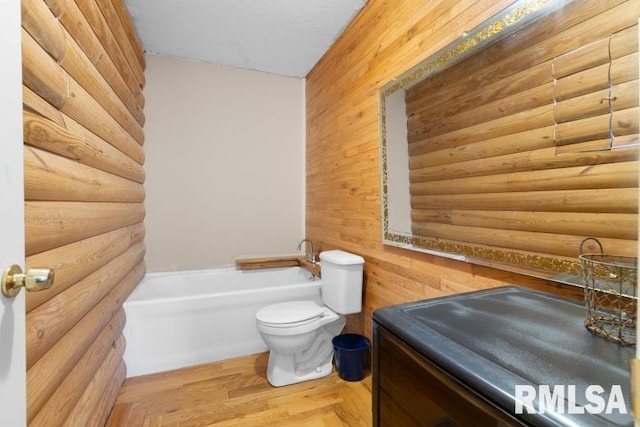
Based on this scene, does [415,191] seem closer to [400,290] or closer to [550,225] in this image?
[400,290]

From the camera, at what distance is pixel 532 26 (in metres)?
1.13

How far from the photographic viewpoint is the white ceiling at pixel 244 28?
2.26 m

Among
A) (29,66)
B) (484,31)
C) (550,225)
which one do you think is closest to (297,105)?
(484,31)

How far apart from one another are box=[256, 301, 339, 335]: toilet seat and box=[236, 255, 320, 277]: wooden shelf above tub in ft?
2.75

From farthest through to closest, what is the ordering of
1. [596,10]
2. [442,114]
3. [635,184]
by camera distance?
1. [442,114]
2. [596,10]
3. [635,184]

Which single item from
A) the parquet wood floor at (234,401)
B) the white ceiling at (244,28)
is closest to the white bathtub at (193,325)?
the parquet wood floor at (234,401)

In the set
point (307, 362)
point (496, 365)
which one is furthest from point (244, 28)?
point (496, 365)

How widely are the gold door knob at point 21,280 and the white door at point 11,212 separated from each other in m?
0.01

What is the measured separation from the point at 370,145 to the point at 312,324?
1365mm

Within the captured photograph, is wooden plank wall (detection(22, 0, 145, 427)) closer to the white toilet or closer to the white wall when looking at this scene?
the white wall

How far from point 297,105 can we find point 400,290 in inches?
100

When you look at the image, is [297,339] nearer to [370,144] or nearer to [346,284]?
[346,284]

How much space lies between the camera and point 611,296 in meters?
0.84

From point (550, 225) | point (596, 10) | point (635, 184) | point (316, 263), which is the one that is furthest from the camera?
point (316, 263)
